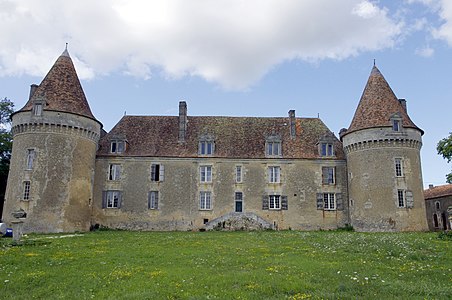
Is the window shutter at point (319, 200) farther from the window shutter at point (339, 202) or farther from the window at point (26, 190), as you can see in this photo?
the window at point (26, 190)

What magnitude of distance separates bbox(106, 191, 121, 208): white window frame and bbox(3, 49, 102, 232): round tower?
203 cm

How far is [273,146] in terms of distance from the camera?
35.8m

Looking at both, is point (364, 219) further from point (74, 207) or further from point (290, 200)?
point (74, 207)

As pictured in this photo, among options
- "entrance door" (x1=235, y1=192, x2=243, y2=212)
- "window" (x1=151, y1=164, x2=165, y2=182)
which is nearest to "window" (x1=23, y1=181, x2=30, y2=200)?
"window" (x1=151, y1=164, x2=165, y2=182)

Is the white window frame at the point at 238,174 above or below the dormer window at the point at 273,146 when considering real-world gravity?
below

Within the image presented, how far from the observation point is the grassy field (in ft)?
30.9

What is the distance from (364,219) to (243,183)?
10.3 meters

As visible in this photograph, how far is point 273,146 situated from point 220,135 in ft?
16.6

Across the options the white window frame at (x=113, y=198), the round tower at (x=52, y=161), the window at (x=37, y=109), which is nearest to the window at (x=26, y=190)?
the round tower at (x=52, y=161)

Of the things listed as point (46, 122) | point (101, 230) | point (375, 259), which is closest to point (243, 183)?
point (101, 230)

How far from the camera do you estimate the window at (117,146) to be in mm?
35094

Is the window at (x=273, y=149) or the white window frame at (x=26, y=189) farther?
the window at (x=273, y=149)

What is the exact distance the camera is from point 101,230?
32844 millimetres

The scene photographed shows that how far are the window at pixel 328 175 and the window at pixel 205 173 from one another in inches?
391
